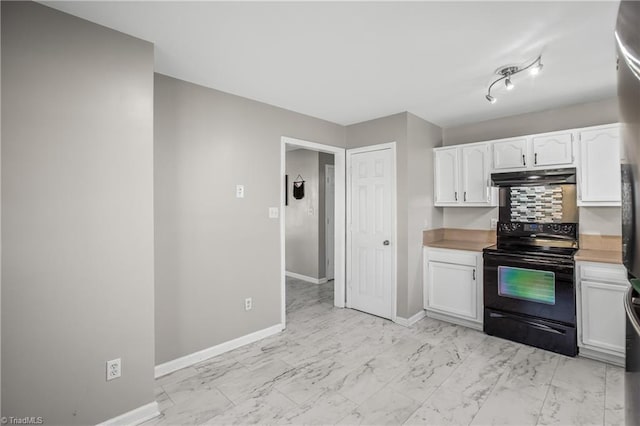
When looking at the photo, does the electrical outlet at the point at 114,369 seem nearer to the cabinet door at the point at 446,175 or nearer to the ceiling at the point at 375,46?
the ceiling at the point at 375,46

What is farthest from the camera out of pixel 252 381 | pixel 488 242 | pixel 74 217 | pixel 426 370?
pixel 488 242

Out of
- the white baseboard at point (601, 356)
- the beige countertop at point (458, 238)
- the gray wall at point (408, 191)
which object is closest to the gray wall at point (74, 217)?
the gray wall at point (408, 191)

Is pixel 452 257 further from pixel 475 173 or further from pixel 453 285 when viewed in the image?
pixel 475 173

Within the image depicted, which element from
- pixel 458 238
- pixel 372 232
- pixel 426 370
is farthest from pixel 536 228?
pixel 426 370

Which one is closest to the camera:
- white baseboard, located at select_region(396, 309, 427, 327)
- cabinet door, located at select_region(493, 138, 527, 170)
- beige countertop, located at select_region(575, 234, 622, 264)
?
beige countertop, located at select_region(575, 234, 622, 264)

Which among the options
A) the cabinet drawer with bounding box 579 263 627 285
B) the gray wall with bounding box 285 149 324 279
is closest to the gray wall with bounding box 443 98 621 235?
the cabinet drawer with bounding box 579 263 627 285

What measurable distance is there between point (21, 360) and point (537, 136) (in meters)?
4.55

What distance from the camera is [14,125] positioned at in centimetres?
160

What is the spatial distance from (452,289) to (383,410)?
193cm

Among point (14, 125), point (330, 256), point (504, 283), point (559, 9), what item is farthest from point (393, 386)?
point (330, 256)

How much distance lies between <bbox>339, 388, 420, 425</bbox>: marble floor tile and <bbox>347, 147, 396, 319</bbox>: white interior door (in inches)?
59.8

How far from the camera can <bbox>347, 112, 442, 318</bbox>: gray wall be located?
140 inches

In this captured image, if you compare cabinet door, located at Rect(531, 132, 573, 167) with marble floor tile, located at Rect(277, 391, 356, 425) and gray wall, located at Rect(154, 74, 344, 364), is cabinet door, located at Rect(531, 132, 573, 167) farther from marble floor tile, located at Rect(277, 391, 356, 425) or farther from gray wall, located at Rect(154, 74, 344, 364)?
marble floor tile, located at Rect(277, 391, 356, 425)

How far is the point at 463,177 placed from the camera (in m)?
3.77
